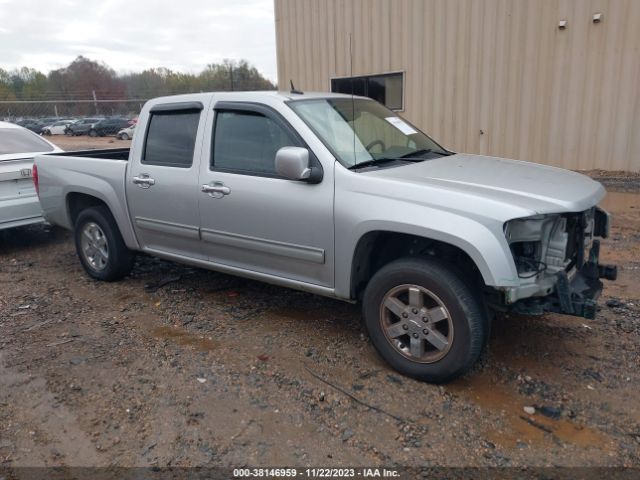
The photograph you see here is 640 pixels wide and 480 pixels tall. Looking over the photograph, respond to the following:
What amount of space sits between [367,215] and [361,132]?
0.94 meters

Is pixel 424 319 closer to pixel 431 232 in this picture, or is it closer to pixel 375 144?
pixel 431 232

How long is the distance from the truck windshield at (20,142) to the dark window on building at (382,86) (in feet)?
20.0

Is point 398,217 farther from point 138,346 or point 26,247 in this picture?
point 26,247

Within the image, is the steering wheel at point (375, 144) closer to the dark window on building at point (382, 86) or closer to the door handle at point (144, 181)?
the door handle at point (144, 181)

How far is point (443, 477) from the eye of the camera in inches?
104

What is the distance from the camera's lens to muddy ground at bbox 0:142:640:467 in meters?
2.87

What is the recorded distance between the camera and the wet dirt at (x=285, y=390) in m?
2.87

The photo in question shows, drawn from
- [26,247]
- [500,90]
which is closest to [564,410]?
[26,247]

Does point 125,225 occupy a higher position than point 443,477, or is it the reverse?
point 125,225

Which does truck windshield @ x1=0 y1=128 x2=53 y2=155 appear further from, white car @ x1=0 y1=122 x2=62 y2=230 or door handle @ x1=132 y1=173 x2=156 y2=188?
door handle @ x1=132 y1=173 x2=156 y2=188

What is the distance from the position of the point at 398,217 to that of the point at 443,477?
1.48m

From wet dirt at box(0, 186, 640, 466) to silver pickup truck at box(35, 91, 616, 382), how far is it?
398 millimetres

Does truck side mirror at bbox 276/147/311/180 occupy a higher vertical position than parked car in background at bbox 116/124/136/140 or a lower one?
higher

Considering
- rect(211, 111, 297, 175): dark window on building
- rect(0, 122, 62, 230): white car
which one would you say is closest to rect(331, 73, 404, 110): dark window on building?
rect(0, 122, 62, 230): white car
